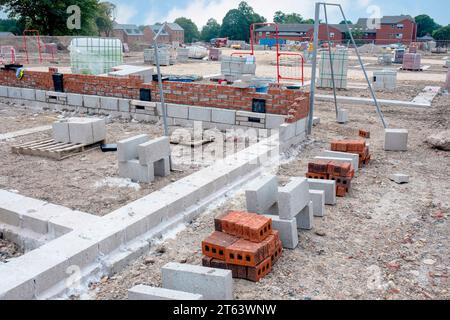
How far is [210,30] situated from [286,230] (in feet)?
320

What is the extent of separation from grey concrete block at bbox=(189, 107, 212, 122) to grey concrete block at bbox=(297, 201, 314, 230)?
4.46 m

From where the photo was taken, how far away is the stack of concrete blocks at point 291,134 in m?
7.08

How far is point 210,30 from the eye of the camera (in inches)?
3816

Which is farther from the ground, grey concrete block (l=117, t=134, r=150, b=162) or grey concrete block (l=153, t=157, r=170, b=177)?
grey concrete block (l=117, t=134, r=150, b=162)

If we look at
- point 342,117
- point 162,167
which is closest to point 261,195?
point 162,167

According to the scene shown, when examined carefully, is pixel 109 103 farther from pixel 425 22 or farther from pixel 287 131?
pixel 425 22

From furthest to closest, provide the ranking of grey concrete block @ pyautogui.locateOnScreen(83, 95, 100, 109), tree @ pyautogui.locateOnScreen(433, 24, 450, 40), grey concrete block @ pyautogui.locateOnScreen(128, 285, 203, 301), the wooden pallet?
tree @ pyautogui.locateOnScreen(433, 24, 450, 40)
grey concrete block @ pyautogui.locateOnScreen(83, 95, 100, 109)
the wooden pallet
grey concrete block @ pyautogui.locateOnScreen(128, 285, 203, 301)

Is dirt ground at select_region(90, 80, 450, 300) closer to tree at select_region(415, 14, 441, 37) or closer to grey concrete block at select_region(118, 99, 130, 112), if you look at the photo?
grey concrete block at select_region(118, 99, 130, 112)

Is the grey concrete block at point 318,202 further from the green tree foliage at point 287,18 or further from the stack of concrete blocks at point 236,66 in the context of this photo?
the green tree foliage at point 287,18

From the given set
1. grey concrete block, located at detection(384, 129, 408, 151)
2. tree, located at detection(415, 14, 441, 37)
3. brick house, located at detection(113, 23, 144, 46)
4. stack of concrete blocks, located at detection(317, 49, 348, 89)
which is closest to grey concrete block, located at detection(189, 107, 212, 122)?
grey concrete block, located at detection(384, 129, 408, 151)

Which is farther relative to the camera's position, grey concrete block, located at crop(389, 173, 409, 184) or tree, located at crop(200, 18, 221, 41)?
tree, located at crop(200, 18, 221, 41)

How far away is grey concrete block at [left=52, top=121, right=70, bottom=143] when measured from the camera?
7254 mm

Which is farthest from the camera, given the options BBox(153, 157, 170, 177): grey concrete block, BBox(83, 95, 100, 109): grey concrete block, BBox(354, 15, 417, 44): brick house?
BBox(354, 15, 417, 44): brick house
